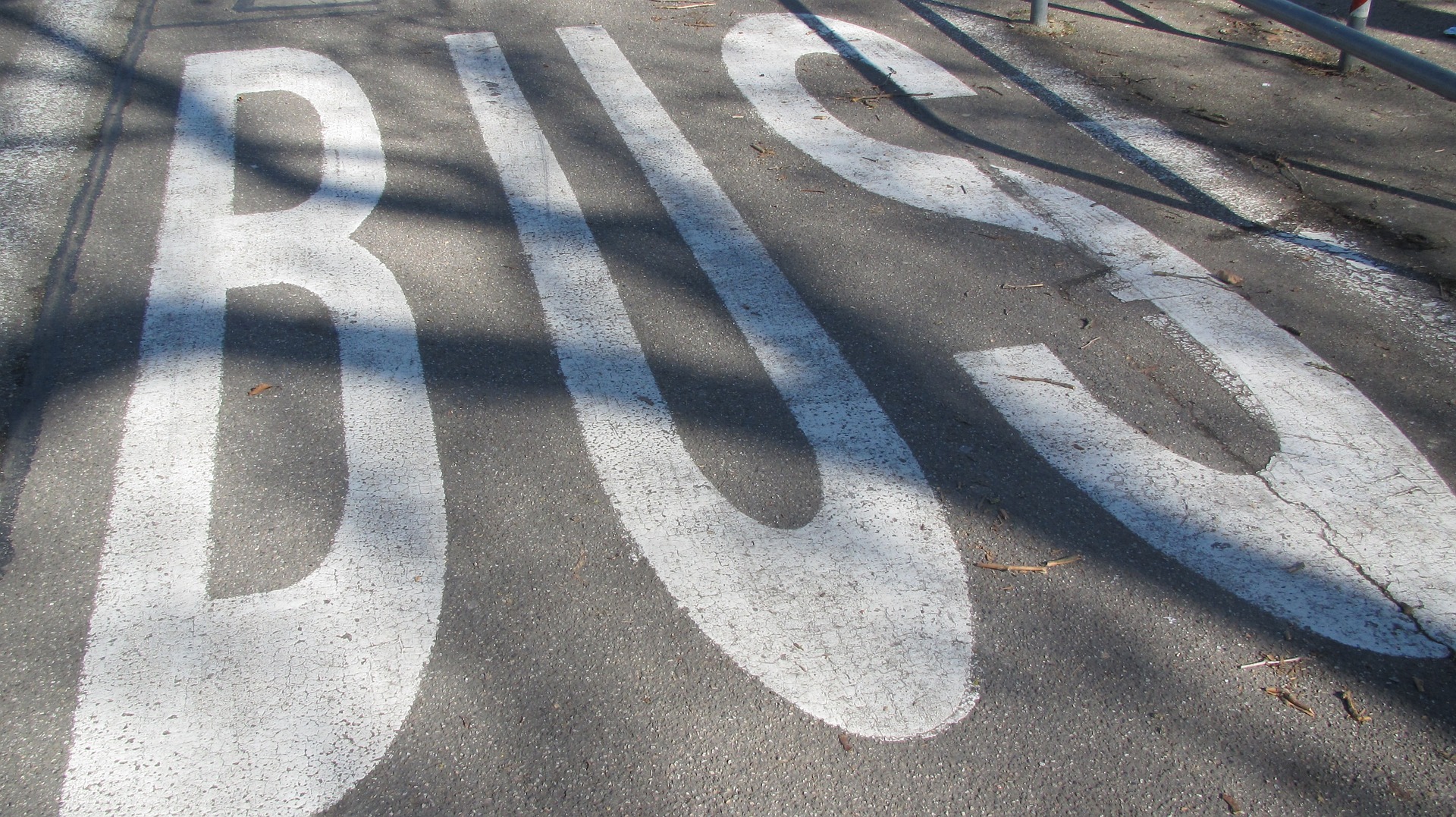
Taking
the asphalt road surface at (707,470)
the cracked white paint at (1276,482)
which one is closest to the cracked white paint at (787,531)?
the asphalt road surface at (707,470)

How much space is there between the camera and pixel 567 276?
4.13 m

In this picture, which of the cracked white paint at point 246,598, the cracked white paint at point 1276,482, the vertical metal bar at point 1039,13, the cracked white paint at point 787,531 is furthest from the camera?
the vertical metal bar at point 1039,13

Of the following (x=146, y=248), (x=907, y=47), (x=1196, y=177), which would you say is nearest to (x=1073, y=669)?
(x=1196, y=177)

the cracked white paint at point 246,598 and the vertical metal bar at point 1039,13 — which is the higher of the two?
the vertical metal bar at point 1039,13

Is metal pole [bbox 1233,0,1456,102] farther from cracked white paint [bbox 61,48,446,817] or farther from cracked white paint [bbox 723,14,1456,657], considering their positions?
cracked white paint [bbox 61,48,446,817]

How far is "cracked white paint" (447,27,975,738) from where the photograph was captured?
99.7 inches

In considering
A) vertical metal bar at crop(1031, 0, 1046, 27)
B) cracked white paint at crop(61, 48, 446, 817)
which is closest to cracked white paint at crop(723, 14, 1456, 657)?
cracked white paint at crop(61, 48, 446, 817)

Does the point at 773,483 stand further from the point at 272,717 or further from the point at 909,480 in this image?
the point at 272,717

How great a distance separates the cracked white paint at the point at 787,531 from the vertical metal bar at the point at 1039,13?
3.31 meters

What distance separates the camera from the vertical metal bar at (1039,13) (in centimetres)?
653

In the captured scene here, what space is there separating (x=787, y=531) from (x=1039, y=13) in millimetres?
5037

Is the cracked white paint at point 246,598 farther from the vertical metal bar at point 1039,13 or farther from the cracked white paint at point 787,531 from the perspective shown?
the vertical metal bar at point 1039,13

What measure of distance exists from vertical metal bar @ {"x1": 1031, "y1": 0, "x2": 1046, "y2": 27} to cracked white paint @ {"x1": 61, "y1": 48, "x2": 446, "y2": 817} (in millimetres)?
4667

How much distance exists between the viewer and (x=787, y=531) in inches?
116
